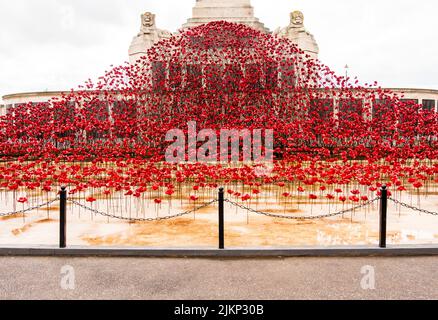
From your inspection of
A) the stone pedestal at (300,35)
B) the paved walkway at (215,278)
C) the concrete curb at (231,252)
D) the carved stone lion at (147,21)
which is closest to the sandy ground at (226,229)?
the concrete curb at (231,252)

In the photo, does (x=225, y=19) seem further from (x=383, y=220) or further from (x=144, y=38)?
(x=383, y=220)

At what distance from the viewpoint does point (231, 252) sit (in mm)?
6668

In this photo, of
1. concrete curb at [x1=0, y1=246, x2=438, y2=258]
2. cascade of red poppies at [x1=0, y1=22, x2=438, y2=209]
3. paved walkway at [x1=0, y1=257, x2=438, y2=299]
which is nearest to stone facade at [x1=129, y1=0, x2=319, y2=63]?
cascade of red poppies at [x1=0, y1=22, x2=438, y2=209]

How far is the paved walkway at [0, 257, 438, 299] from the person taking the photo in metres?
5.11

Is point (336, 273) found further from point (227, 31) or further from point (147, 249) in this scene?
point (227, 31)

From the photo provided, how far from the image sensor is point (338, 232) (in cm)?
802

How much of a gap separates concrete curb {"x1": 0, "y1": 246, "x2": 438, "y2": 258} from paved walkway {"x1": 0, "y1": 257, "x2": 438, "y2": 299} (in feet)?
0.57

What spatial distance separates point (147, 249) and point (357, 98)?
2080 cm

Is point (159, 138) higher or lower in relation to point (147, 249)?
higher

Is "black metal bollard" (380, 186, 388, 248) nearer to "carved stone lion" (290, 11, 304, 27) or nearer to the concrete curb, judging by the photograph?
the concrete curb

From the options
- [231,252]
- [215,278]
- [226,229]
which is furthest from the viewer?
[226,229]

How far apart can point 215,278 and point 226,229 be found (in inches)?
107

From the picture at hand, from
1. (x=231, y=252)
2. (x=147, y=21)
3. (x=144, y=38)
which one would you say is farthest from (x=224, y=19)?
(x=231, y=252)

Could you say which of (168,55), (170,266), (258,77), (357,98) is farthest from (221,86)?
(170,266)
